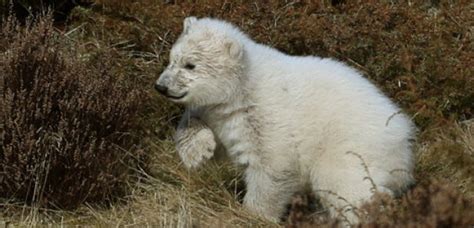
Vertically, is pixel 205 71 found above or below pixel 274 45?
above

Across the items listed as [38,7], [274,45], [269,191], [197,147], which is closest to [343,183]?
[269,191]

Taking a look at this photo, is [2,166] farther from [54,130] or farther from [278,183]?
[278,183]

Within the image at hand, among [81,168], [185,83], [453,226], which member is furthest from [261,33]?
[453,226]

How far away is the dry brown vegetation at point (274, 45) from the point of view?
6.09 meters

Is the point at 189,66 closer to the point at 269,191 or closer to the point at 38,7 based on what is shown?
the point at 269,191

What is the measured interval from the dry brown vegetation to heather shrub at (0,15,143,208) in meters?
0.07

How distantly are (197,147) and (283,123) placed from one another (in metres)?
0.61

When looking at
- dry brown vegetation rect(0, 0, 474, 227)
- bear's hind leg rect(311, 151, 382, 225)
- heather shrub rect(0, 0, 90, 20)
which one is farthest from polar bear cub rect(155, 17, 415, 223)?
heather shrub rect(0, 0, 90, 20)

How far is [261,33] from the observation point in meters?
7.52

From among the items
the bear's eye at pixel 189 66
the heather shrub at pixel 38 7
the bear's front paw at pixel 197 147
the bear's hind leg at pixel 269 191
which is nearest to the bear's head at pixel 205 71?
the bear's eye at pixel 189 66

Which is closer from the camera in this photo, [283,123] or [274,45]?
[283,123]

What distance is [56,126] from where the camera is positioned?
19.1 ft

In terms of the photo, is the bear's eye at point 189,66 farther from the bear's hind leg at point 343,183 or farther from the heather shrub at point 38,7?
the heather shrub at point 38,7

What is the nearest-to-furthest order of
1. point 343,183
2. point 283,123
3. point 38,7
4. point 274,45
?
point 343,183, point 283,123, point 274,45, point 38,7
